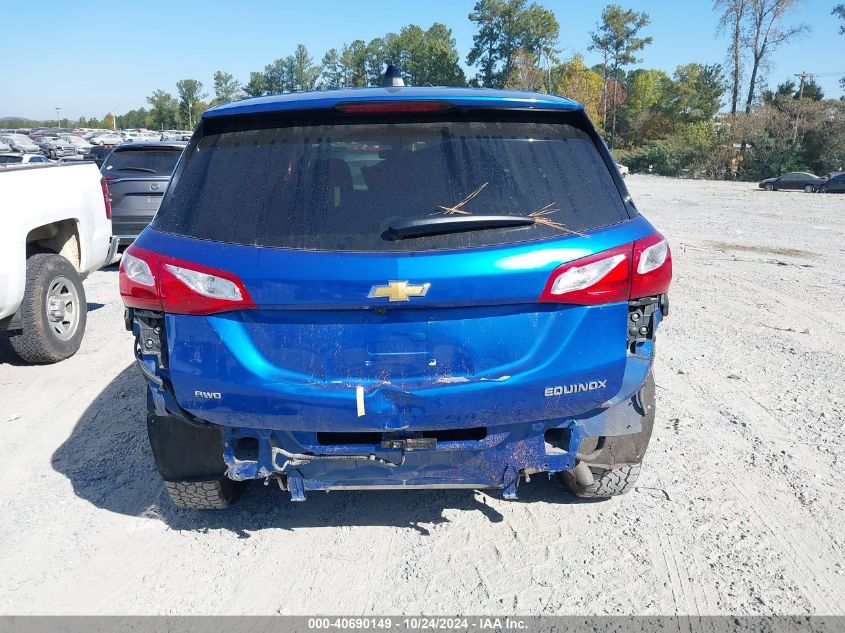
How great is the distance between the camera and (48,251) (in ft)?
20.9

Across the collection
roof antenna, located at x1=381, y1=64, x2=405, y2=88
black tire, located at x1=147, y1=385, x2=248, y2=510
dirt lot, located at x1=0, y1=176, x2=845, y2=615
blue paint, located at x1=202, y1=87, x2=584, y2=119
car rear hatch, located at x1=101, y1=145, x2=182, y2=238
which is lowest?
dirt lot, located at x1=0, y1=176, x2=845, y2=615

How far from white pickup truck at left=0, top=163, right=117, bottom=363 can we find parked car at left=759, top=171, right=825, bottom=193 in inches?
1509

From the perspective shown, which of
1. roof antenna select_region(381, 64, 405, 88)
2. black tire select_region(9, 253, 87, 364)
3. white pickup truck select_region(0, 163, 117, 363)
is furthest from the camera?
black tire select_region(9, 253, 87, 364)

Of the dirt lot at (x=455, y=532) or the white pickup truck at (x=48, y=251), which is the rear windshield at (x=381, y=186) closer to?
the dirt lot at (x=455, y=532)

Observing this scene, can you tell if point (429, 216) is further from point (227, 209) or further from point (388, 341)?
point (227, 209)

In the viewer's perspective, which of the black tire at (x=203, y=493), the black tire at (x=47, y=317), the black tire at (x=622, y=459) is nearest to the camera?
the black tire at (x=622, y=459)

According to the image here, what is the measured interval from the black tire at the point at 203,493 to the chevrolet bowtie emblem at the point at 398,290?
1.31 m

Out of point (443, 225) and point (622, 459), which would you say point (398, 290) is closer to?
point (443, 225)

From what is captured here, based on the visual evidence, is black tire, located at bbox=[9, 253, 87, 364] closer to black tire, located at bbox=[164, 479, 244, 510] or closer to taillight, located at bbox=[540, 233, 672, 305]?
black tire, located at bbox=[164, 479, 244, 510]

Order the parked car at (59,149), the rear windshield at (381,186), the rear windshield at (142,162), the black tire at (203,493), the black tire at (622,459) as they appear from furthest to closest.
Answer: the parked car at (59,149) → the rear windshield at (142,162) → the black tire at (203,493) → the black tire at (622,459) → the rear windshield at (381,186)

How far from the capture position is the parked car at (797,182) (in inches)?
1404

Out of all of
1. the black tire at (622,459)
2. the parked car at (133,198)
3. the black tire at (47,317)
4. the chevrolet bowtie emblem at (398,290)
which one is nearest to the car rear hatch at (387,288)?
the chevrolet bowtie emblem at (398,290)

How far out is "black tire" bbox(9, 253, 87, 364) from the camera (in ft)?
18.1

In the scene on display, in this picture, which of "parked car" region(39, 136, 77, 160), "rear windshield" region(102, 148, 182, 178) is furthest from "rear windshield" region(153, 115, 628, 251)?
"parked car" region(39, 136, 77, 160)
